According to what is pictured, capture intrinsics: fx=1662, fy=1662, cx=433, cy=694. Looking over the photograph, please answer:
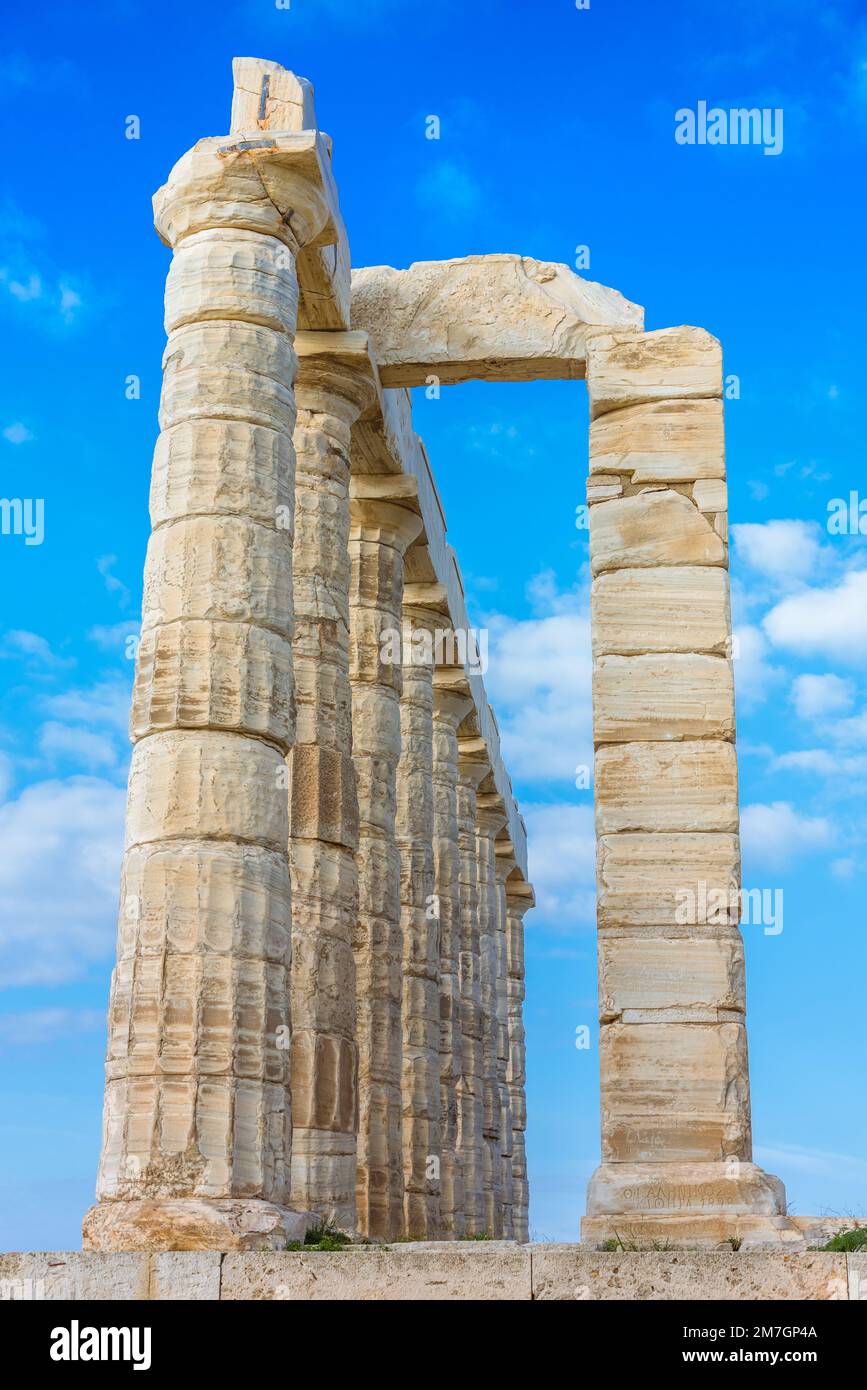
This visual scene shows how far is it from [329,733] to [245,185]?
5.85 m

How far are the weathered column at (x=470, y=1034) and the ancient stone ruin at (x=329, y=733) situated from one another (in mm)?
9130

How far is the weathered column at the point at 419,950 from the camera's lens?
24359 mm

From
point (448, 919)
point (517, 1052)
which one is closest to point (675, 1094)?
point (448, 919)

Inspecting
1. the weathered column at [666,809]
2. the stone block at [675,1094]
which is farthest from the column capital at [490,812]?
the stone block at [675,1094]

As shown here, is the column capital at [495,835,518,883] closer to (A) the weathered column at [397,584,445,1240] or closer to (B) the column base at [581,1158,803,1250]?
(A) the weathered column at [397,584,445,1240]

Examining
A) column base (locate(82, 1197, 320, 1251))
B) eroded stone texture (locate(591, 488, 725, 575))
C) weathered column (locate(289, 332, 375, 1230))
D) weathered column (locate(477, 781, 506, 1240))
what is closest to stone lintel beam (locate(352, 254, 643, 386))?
weathered column (locate(289, 332, 375, 1230))

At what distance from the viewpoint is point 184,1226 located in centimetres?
1234

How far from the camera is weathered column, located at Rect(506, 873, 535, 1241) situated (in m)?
39.4

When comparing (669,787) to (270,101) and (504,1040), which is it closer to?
(270,101)

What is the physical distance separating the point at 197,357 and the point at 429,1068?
1343 centimetres

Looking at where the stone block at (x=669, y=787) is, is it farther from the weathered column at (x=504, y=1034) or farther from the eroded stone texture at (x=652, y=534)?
the weathered column at (x=504, y=1034)
